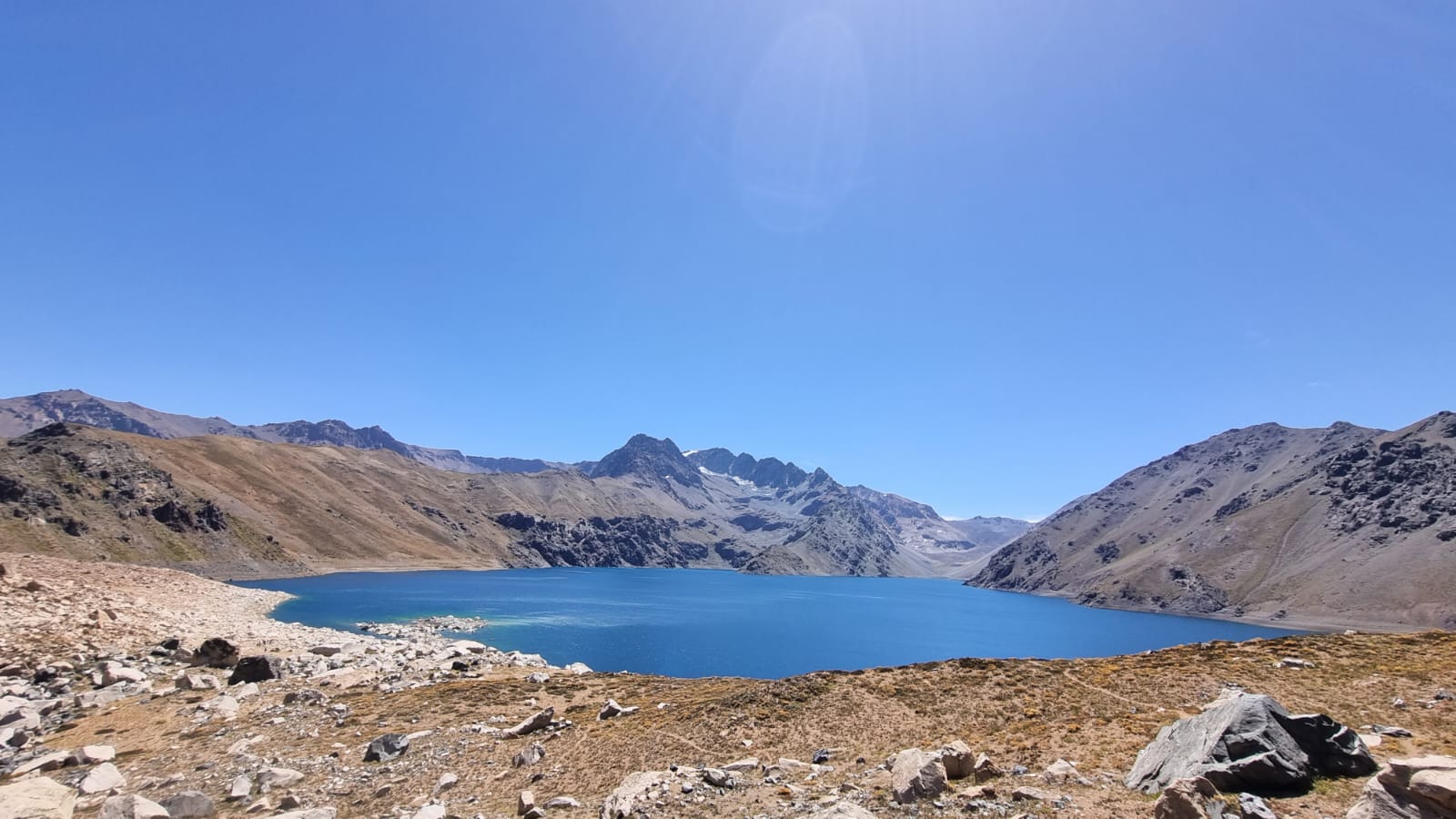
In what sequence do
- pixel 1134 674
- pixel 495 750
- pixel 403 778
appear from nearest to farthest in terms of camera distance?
pixel 403 778
pixel 495 750
pixel 1134 674

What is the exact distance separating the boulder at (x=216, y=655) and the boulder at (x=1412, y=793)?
164 ft

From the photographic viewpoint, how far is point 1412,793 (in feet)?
32.0

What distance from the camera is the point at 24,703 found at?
28.3m

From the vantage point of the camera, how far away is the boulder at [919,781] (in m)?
14.8

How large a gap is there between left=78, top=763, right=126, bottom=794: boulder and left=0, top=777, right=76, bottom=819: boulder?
3.28m

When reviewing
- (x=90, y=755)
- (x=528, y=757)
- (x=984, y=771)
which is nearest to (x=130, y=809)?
(x=528, y=757)

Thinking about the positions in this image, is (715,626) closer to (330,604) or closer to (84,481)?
(330,604)

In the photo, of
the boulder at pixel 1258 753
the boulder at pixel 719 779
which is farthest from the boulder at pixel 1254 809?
the boulder at pixel 719 779

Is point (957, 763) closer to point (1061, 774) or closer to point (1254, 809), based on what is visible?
point (1061, 774)

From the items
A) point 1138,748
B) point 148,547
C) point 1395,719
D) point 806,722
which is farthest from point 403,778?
point 148,547

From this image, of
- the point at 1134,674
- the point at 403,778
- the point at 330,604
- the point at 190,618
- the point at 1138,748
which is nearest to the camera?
the point at 1138,748

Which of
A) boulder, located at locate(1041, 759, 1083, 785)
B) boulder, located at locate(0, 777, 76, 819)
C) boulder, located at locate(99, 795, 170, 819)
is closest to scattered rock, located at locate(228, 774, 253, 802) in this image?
boulder, located at locate(99, 795, 170, 819)

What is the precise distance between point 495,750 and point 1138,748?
20186 millimetres

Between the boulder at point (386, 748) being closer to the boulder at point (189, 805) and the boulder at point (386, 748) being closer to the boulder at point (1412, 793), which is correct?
the boulder at point (189, 805)
